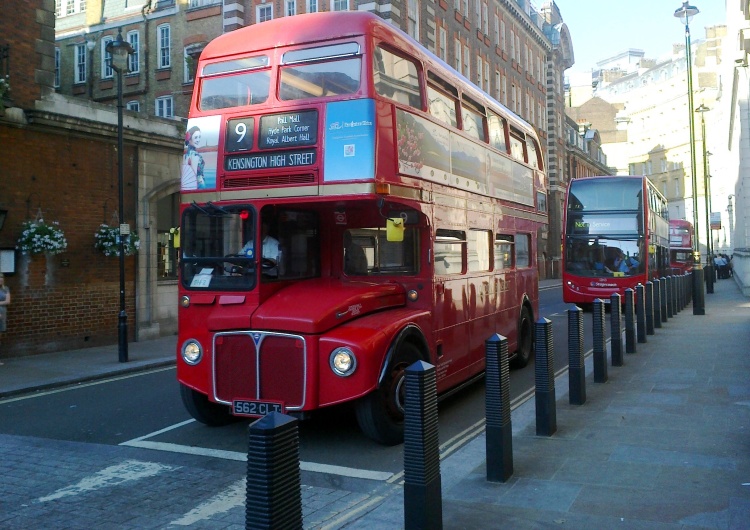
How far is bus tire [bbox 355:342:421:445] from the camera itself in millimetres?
6789

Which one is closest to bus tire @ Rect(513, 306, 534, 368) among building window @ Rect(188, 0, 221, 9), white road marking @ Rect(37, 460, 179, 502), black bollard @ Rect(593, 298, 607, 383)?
black bollard @ Rect(593, 298, 607, 383)

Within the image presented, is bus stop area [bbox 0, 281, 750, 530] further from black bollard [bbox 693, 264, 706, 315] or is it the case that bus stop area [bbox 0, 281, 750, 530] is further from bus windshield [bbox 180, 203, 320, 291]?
black bollard [bbox 693, 264, 706, 315]

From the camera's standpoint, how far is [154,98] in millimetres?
33469

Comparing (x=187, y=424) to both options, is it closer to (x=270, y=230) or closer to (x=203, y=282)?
(x=203, y=282)

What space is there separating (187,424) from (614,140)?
351ft

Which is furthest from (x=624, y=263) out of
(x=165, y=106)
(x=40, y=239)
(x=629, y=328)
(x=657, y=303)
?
(x=165, y=106)

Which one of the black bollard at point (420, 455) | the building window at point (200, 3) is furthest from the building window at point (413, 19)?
the black bollard at point (420, 455)

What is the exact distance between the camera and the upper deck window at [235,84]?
7496 millimetres

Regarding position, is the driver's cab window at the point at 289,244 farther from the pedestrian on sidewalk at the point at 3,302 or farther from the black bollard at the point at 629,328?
the pedestrian on sidewalk at the point at 3,302

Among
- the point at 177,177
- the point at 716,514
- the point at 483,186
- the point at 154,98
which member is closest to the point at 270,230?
the point at 483,186

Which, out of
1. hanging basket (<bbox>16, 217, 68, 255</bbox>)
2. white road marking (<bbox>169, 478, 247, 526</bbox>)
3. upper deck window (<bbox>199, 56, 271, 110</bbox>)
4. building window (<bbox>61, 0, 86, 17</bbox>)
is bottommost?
white road marking (<bbox>169, 478, 247, 526</bbox>)

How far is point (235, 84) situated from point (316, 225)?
1.71 metres

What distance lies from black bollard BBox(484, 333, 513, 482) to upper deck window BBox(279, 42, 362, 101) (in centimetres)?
296

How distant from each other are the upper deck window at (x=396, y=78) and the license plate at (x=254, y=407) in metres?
3.15
